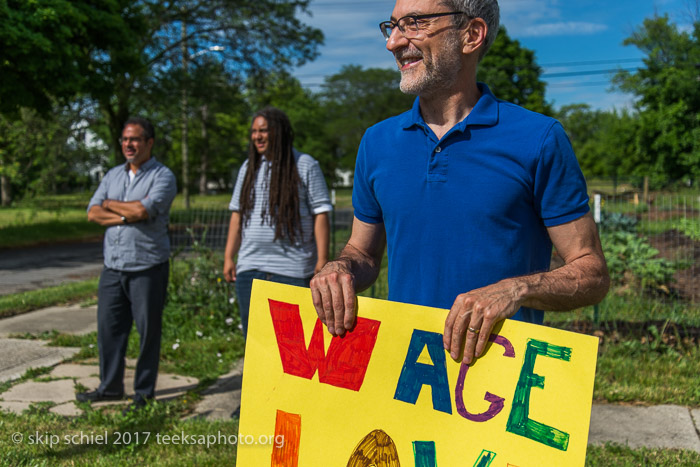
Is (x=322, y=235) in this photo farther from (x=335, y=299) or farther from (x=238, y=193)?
(x=335, y=299)

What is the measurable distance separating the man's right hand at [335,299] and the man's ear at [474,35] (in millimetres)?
710

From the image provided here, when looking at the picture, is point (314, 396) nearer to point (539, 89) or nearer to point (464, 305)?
point (464, 305)

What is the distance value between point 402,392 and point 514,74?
59.2m

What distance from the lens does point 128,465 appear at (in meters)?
3.44

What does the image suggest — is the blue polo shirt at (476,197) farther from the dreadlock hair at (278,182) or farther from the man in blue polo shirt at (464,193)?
the dreadlock hair at (278,182)

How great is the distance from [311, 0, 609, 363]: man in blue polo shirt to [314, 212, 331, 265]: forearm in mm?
2391

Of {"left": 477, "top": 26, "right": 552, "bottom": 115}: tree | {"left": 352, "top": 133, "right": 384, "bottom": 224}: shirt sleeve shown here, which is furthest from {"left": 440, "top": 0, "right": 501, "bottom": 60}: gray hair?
{"left": 477, "top": 26, "right": 552, "bottom": 115}: tree

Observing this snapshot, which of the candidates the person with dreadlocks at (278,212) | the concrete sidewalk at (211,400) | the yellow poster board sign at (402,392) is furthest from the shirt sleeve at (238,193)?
the yellow poster board sign at (402,392)

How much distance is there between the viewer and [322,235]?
4363 millimetres

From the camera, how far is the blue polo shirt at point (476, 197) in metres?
1.70

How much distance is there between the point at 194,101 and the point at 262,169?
18909 millimetres

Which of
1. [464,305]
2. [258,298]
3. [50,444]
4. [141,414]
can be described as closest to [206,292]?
[141,414]

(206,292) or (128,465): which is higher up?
(206,292)

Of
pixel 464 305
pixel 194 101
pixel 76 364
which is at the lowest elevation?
pixel 76 364
